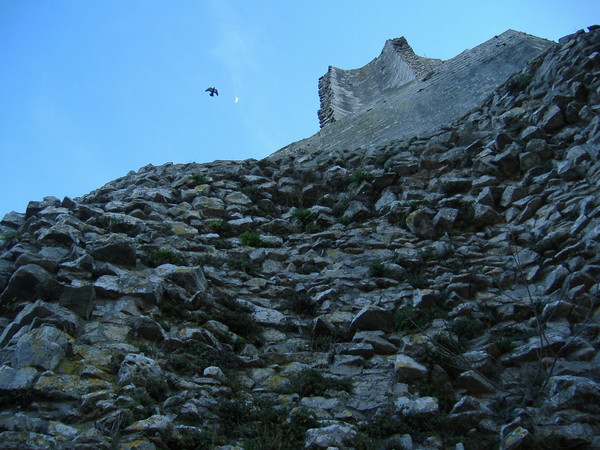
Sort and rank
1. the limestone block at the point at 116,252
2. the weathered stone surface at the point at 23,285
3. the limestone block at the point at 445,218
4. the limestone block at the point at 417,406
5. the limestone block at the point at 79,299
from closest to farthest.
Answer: the limestone block at the point at 417,406
the limestone block at the point at 79,299
the weathered stone surface at the point at 23,285
the limestone block at the point at 116,252
the limestone block at the point at 445,218

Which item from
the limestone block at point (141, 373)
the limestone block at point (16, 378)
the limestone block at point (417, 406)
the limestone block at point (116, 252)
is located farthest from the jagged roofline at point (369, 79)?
the limestone block at point (16, 378)

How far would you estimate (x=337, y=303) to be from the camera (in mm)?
7293

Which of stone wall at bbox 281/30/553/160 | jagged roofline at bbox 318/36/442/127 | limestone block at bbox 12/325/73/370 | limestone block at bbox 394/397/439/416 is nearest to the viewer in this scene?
limestone block at bbox 12/325/73/370

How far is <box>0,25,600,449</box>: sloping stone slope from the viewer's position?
15.6ft

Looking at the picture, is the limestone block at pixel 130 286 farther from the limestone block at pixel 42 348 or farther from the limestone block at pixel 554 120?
the limestone block at pixel 554 120

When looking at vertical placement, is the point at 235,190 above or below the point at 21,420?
above

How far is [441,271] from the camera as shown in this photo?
24.9ft

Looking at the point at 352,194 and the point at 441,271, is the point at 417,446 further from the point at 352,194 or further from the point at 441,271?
the point at 352,194

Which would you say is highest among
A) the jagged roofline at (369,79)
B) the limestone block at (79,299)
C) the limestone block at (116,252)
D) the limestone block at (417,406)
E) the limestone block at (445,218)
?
the jagged roofline at (369,79)

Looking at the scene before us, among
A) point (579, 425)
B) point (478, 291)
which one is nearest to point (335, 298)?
point (478, 291)

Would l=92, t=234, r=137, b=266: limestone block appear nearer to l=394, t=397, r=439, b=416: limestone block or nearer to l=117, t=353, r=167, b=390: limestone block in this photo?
l=117, t=353, r=167, b=390: limestone block

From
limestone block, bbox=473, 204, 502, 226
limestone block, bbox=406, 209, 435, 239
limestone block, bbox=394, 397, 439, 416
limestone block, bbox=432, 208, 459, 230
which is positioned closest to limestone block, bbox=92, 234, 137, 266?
limestone block, bbox=394, 397, 439, 416

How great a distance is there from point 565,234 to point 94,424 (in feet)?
18.7

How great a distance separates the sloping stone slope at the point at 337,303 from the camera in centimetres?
477
